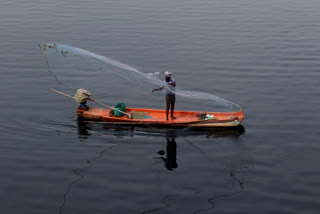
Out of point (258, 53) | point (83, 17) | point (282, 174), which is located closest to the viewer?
point (282, 174)

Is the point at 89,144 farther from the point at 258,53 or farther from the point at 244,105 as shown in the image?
the point at 258,53

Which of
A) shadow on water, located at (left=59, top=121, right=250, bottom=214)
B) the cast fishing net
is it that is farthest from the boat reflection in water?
the cast fishing net

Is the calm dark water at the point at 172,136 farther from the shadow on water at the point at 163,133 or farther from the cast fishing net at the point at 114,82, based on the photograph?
the cast fishing net at the point at 114,82

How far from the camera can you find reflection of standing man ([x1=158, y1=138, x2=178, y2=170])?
16.5 meters

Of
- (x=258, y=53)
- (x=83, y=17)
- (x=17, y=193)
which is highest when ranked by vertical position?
(x=83, y=17)

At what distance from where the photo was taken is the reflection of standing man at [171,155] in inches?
651

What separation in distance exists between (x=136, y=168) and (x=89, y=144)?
3.08 m

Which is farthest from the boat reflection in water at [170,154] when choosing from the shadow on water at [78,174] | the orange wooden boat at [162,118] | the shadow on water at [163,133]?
the shadow on water at [78,174]

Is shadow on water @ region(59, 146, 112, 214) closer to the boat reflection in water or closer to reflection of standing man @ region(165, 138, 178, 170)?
the boat reflection in water

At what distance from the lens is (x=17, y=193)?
A: 14461 mm

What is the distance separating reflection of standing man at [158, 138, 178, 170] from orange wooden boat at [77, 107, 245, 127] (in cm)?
118

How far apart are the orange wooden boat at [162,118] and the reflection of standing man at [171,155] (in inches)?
46.3

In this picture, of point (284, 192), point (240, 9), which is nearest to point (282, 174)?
point (284, 192)

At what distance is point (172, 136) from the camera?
61.9ft
